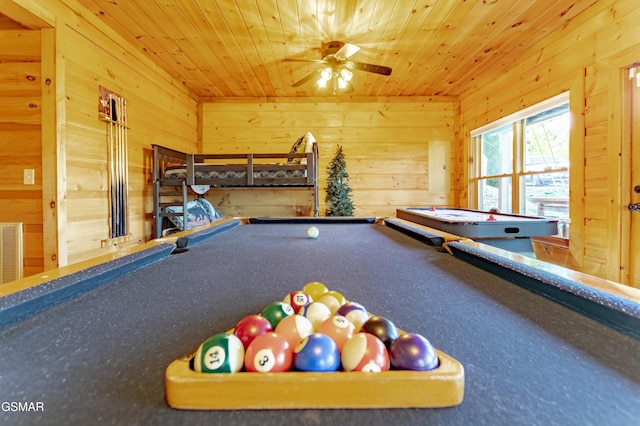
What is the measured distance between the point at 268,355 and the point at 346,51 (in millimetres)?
2911

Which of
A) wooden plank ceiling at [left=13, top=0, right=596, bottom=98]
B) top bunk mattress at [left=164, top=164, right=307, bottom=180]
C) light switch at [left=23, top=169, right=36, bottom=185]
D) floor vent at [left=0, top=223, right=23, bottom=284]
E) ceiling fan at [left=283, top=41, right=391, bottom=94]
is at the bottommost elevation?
floor vent at [left=0, top=223, right=23, bottom=284]

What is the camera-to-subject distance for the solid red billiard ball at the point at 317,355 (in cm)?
41

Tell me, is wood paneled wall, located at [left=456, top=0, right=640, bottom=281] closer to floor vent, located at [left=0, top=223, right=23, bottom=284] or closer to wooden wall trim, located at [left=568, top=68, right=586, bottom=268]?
wooden wall trim, located at [left=568, top=68, right=586, bottom=268]

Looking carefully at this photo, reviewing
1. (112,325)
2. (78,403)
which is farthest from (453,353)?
(112,325)

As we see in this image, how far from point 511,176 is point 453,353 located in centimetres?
378

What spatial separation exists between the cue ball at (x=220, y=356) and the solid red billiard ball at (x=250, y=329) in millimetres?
36

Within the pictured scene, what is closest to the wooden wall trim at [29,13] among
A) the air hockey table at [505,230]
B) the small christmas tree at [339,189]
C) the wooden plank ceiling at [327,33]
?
the wooden plank ceiling at [327,33]

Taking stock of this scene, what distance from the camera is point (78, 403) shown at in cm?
38

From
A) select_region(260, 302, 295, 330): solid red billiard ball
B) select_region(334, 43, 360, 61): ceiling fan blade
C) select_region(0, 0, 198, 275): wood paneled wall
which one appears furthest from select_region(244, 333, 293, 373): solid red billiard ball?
select_region(334, 43, 360, 61): ceiling fan blade

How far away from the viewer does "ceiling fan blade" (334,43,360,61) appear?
106 inches

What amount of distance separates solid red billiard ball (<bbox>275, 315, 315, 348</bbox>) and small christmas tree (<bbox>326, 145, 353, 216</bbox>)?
4.05 metres

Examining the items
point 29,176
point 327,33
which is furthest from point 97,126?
point 327,33

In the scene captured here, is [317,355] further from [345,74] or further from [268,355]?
[345,74]

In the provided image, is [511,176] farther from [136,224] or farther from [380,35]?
[136,224]
